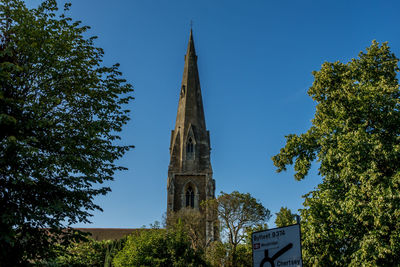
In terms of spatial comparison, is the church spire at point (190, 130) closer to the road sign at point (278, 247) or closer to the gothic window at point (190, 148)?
the gothic window at point (190, 148)

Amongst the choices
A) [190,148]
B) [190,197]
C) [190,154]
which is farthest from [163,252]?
[190,148]

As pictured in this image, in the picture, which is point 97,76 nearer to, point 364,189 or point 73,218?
point 73,218

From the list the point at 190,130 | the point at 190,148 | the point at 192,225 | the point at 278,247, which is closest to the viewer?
the point at 278,247

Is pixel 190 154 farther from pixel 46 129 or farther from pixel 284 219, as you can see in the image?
pixel 46 129

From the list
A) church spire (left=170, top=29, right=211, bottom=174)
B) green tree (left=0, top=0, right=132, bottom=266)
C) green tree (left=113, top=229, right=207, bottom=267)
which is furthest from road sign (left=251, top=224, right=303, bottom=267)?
church spire (left=170, top=29, right=211, bottom=174)

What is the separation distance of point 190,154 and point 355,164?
3323cm

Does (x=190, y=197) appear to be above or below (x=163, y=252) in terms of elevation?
above

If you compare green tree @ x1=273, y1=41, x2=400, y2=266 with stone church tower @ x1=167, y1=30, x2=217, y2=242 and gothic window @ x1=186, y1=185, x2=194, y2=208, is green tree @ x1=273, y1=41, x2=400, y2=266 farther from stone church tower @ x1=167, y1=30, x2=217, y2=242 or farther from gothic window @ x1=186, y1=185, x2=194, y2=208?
gothic window @ x1=186, y1=185, x2=194, y2=208

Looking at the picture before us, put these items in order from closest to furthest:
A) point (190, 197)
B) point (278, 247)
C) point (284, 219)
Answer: point (278, 247)
point (284, 219)
point (190, 197)

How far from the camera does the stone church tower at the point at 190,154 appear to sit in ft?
134

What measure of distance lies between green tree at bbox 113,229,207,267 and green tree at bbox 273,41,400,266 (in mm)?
8689

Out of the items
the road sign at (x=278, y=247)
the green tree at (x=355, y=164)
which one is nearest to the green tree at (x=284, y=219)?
the green tree at (x=355, y=164)

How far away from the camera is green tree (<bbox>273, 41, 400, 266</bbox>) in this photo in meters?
10.7

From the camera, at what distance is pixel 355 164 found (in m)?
11.8
